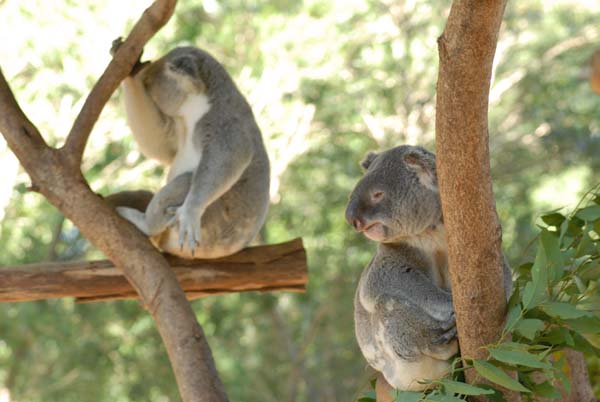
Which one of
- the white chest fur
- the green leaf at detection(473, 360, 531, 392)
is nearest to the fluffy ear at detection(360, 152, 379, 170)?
the green leaf at detection(473, 360, 531, 392)

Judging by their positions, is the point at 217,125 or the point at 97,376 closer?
the point at 217,125

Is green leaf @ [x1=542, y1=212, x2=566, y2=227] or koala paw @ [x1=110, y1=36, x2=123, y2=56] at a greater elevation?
koala paw @ [x1=110, y1=36, x2=123, y2=56]

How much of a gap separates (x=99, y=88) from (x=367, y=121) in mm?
5180

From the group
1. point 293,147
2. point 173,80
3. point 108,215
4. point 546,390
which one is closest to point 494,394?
point 546,390

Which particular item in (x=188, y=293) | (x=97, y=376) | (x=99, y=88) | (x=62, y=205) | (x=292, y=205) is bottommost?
(x=188, y=293)

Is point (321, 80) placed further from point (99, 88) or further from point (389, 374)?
point (389, 374)

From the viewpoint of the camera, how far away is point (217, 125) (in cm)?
381

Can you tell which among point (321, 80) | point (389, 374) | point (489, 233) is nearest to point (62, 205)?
point (389, 374)

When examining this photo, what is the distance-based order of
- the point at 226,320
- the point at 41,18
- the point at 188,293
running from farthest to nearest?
the point at 226,320 < the point at 41,18 < the point at 188,293

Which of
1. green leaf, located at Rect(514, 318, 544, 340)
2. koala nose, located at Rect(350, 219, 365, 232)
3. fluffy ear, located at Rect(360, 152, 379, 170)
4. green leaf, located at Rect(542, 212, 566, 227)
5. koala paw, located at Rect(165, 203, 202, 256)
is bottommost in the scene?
green leaf, located at Rect(514, 318, 544, 340)

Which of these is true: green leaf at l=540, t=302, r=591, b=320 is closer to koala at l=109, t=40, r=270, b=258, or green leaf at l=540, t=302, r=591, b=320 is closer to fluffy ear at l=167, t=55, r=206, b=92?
koala at l=109, t=40, r=270, b=258

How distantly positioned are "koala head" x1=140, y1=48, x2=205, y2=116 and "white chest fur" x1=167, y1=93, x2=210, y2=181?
3 centimetres

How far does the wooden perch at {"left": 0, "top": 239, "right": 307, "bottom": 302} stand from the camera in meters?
3.28

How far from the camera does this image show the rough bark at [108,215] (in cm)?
304
